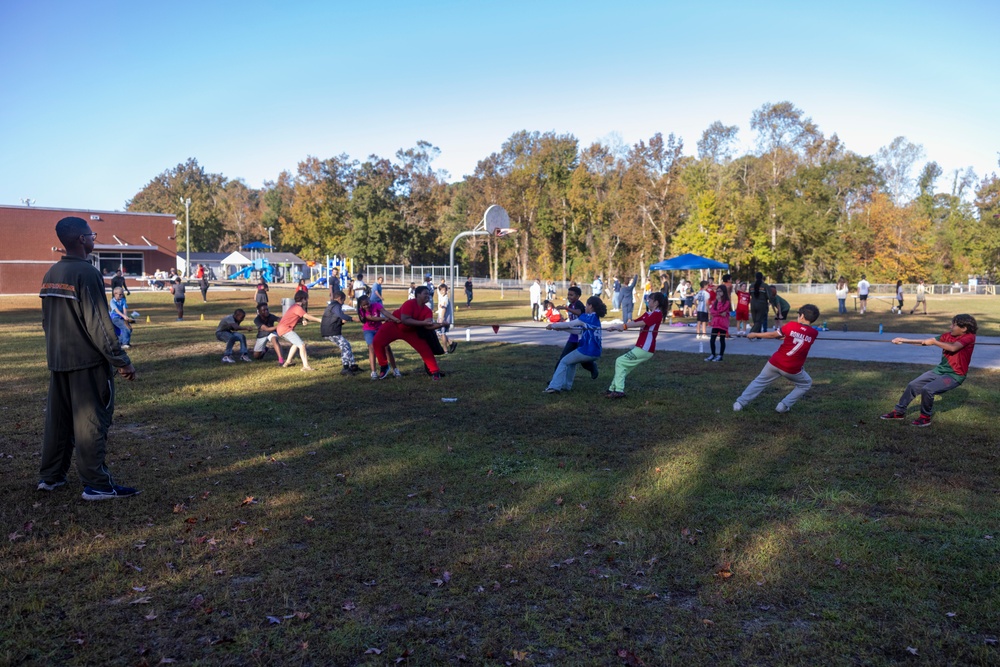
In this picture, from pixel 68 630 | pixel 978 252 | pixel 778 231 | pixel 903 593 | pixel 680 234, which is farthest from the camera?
pixel 978 252

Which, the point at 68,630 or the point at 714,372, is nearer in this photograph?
the point at 68,630

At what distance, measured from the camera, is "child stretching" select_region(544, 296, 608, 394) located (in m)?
11.5

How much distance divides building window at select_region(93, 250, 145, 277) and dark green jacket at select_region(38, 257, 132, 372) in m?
55.0

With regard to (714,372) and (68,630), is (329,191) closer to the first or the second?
(714,372)

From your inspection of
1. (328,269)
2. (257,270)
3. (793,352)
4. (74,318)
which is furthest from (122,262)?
(793,352)

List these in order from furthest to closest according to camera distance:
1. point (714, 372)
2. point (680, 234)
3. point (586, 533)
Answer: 1. point (680, 234)
2. point (714, 372)
3. point (586, 533)

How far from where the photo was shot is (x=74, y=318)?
19.5 ft

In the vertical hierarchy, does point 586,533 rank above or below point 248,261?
below

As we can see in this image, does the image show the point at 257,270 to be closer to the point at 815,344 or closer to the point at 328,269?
the point at 328,269

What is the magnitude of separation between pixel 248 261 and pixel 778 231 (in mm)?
51100

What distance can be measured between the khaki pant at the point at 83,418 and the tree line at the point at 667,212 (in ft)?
174

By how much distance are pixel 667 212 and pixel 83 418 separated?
57529 mm

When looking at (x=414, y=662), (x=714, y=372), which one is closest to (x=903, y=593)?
(x=414, y=662)

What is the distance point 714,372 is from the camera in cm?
1436
